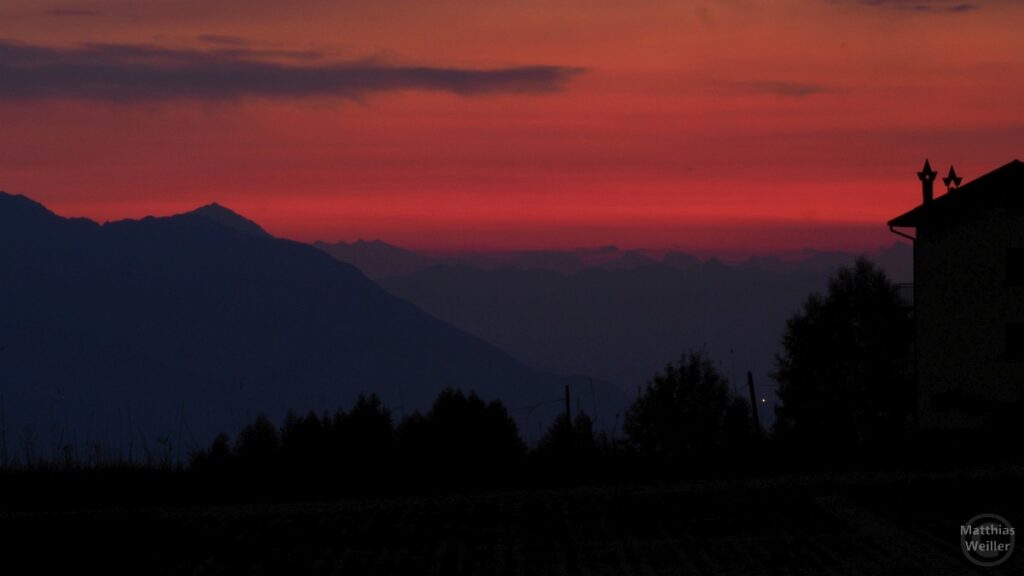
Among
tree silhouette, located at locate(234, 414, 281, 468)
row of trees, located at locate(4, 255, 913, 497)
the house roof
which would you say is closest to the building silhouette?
the house roof

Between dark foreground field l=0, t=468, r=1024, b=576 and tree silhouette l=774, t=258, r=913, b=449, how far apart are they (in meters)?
62.5

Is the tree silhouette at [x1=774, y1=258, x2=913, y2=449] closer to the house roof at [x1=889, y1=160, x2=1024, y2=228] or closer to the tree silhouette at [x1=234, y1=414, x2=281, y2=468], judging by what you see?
the house roof at [x1=889, y1=160, x2=1024, y2=228]

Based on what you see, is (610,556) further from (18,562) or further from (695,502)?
(18,562)

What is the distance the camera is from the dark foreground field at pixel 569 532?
10.3m

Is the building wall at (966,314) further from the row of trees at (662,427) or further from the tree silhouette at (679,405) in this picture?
the tree silhouette at (679,405)

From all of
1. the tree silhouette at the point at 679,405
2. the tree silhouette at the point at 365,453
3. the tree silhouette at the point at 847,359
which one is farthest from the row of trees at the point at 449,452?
the tree silhouette at the point at 847,359

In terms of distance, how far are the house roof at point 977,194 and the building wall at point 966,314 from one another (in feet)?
1.22

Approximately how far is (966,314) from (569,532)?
40.0m

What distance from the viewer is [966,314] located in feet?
159

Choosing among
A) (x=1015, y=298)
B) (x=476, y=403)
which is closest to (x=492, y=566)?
(x=476, y=403)

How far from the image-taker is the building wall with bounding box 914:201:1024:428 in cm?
4716

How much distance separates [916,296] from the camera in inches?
1981

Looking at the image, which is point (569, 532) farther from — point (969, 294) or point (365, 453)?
point (969, 294)

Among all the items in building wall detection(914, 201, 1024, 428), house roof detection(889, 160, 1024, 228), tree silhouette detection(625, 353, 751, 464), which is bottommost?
tree silhouette detection(625, 353, 751, 464)
